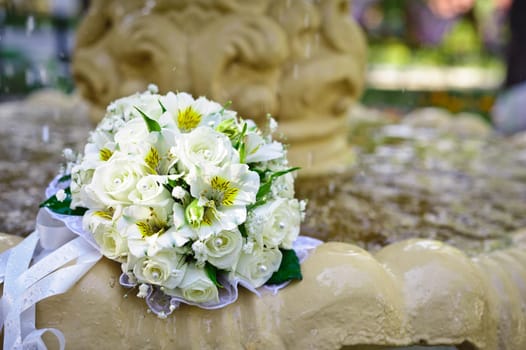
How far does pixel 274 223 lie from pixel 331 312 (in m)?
A: 0.28

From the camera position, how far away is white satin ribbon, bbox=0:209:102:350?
145 centimetres

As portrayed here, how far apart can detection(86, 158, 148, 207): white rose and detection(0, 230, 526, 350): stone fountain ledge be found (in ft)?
0.66

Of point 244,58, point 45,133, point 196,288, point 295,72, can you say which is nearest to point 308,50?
point 295,72

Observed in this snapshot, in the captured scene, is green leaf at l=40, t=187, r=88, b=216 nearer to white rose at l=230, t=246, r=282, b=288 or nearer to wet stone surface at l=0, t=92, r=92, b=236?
white rose at l=230, t=246, r=282, b=288

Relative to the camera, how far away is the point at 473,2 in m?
13.3

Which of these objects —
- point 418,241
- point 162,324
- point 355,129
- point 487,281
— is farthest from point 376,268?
point 355,129

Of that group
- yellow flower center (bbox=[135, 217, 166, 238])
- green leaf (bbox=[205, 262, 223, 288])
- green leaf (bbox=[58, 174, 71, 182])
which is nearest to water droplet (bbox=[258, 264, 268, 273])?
green leaf (bbox=[205, 262, 223, 288])

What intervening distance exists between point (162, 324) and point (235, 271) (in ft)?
0.76

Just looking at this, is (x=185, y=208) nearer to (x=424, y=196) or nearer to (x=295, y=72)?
(x=295, y=72)

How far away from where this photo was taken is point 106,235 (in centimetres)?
152

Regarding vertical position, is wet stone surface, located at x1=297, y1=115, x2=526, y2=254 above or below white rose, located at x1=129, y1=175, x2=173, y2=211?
below

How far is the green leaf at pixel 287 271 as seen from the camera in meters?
1.63

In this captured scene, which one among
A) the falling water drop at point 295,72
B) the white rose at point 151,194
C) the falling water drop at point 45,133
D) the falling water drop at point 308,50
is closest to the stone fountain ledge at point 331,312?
the white rose at point 151,194

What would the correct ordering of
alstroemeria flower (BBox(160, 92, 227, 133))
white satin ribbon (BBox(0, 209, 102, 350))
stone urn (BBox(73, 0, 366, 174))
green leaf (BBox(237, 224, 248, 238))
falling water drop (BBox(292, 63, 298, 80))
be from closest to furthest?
1. white satin ribbon (BBox(0, 209, 102, 350))
2. green leaf (BBox(237, 224, 248, 238))
3. alstroemeria flower (BBox(160, 92, 227, 133))
4. stone urn (BBox(73, 0, 366, 174))
5. falling water drop (BBox(292, 63, 298, 80))
